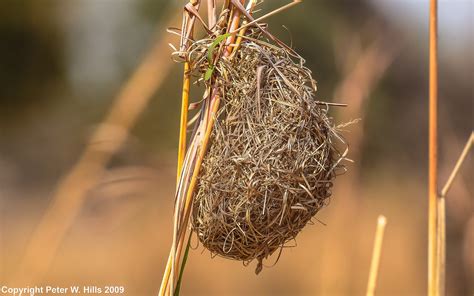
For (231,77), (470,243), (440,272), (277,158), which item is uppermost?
(231,77)

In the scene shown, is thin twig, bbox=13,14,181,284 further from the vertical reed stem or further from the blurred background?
the blurred background

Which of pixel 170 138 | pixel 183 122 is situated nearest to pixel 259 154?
pixel 183 122

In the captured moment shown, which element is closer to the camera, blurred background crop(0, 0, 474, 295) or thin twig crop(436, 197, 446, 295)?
thin twig crop(436, 197, 446, 295)

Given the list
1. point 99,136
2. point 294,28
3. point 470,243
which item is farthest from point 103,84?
point 99,136

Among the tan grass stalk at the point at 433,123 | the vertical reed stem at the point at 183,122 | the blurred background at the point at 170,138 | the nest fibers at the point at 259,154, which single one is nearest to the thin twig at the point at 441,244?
the tan grass stalk at the point at 433,123

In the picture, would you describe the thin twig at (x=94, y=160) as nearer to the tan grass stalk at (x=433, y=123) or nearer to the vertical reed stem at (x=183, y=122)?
the vertical reed stem at (x=183, y=122)

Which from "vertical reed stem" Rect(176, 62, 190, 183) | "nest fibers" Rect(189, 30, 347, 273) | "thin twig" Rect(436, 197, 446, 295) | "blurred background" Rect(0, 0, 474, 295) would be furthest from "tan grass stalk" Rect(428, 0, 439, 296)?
"blurred background" Rect(0, 0, 474, 295)

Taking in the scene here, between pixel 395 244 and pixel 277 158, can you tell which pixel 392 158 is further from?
pixel 277 158
